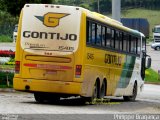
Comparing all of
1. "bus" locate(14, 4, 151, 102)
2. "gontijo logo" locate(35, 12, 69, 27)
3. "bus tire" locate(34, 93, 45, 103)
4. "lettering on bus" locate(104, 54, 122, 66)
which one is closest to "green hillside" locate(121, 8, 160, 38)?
→ "lettering on bus" locate(104, 54, 122, 66)

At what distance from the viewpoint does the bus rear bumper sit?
2058cm

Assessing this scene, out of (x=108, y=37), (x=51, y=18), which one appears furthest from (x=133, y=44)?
(x=51, y=18)

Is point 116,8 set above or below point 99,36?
above

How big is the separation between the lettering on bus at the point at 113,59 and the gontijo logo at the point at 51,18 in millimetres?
3418

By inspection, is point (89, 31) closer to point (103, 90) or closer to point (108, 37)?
point (108, 37)

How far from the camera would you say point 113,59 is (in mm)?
24766

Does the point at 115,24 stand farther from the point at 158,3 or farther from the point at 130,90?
the point at 158,3

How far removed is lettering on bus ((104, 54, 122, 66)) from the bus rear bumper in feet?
10.8

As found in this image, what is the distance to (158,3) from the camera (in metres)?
143

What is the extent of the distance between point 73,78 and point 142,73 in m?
10.7

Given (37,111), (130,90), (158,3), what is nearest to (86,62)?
(37,111)

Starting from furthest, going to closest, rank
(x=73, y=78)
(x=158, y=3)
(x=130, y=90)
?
(x=158, y=3), (x=130, y=90), (x=73, y=78)

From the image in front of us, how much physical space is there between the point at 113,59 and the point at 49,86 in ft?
15.5

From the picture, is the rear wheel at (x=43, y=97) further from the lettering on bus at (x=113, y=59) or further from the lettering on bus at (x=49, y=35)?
the lettering on bus at (x=113, y=59)
